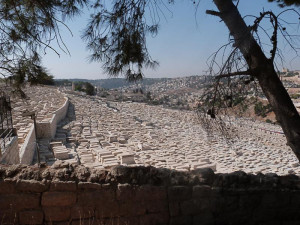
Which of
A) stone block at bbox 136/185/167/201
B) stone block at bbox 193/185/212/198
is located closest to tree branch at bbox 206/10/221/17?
stone block at bbox 193/185/212/198

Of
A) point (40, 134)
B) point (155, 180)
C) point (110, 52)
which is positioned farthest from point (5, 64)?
point (40, 134)

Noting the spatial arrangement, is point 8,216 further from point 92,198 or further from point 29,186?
point 92,198

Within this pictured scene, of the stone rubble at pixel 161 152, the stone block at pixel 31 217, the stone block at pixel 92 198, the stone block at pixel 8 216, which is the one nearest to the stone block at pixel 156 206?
the stone block at pixel 92 198

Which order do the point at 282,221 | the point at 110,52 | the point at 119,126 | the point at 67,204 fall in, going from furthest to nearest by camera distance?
the point at 119,126 → the point at 110,52 → the point at 282,221 → the point at 67,204

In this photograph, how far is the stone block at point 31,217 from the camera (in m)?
3.34

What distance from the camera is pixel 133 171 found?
3562 mm

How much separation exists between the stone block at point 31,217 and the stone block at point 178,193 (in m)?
1.52

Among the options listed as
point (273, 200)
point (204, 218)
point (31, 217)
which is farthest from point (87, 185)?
point (273, 200)

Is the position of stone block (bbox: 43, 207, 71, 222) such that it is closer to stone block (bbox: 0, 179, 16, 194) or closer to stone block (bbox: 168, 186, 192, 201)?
stone block (bbox: 0, 179, 16, 194)

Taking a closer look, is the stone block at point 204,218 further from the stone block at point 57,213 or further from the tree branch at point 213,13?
the tree branch at point 213,13

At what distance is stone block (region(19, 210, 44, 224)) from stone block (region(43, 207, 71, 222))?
69mm

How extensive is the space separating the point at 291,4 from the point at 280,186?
7.80 ft

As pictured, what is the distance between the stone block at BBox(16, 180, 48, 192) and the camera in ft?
11.0

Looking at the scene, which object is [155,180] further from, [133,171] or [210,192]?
[210,192]
